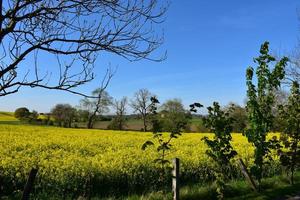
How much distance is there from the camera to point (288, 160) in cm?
1432

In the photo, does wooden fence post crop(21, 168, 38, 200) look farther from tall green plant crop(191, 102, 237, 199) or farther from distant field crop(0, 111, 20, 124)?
distant field crop(0, 111, 20, 124)

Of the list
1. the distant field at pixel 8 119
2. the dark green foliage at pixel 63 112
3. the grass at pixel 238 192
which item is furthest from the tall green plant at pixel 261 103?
the dark green foliage at pixel 63 112

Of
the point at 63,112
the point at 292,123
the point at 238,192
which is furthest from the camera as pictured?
the point at 63,112

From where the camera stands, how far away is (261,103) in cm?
1320

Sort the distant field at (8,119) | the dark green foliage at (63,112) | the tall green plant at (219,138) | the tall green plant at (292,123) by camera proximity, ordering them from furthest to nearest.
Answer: the dark green foliage at (63,112), the distant field at (8,119), the tall green plant at (292,123), the tall green plant at (219,138)

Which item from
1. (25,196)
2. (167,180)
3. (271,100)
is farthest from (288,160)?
(25,196)

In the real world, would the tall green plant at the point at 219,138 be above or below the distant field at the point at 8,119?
below

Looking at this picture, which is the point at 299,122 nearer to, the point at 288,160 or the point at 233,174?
the point at 288,160

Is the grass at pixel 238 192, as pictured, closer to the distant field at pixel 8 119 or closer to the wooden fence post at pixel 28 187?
the wooden fence post at pixel 28 187

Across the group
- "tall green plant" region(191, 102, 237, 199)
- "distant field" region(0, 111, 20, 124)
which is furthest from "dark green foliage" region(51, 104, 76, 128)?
"tall green plant" region(191, 102, 237, 199)

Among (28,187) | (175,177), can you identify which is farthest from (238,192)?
(28,187)

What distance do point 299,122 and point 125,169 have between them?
6.02 metres

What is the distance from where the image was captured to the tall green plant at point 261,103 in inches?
503

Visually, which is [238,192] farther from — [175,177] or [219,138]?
[175,177]
